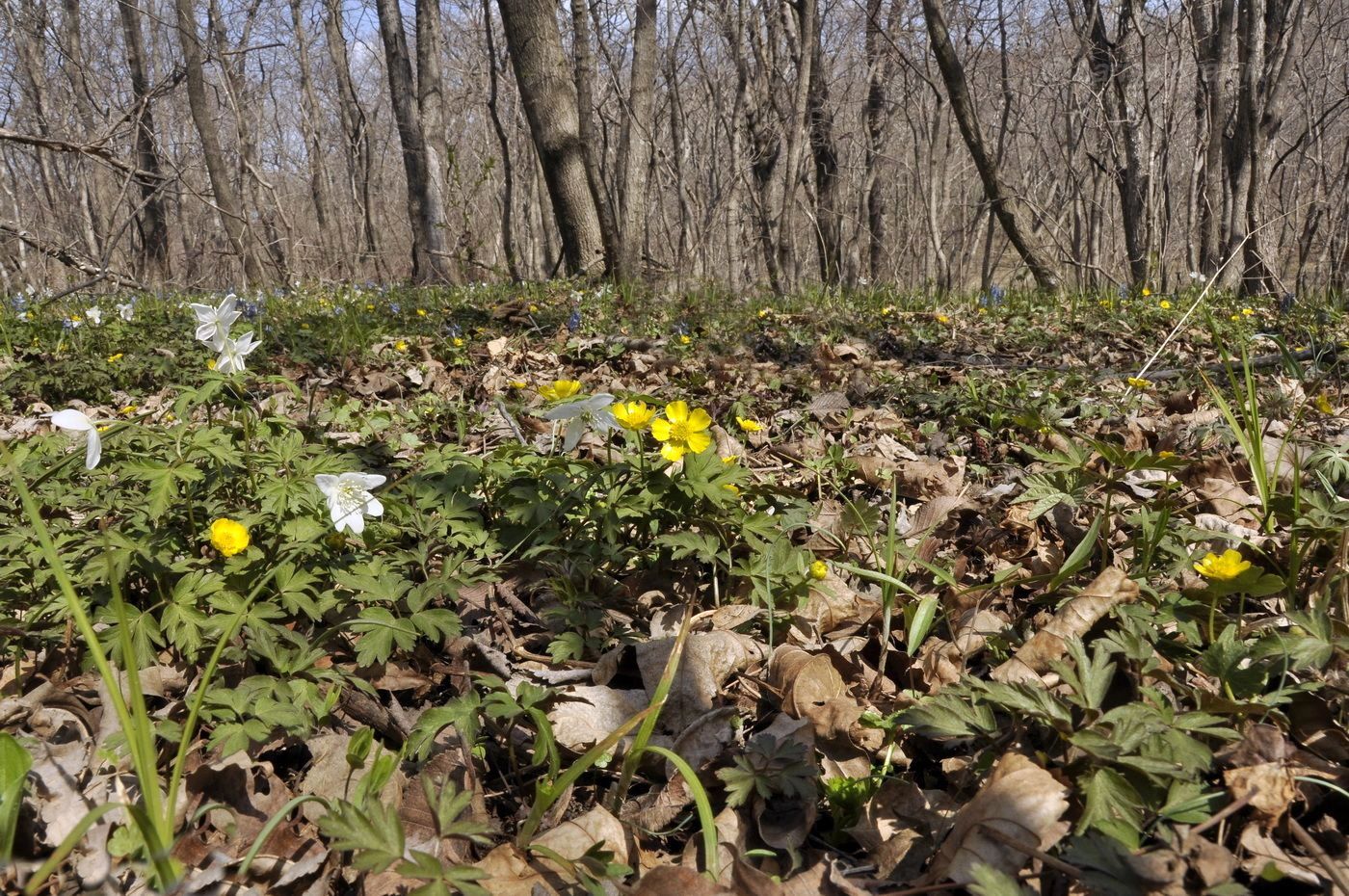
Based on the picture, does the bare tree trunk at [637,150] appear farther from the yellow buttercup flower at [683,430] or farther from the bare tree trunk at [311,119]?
the bare tree trunk at [311,119]

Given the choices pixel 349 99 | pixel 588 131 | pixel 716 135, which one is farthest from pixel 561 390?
pixel 349 99

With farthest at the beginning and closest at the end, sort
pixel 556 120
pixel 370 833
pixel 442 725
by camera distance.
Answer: pixel 556 120 < pixel 442 725 < pixel 370 833

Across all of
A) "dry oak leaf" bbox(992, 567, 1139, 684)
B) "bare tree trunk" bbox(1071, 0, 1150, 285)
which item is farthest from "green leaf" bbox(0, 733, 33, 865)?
"bare tree trunk" bbox(1071, 0, 1150, 285)

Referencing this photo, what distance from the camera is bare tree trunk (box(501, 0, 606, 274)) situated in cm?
710

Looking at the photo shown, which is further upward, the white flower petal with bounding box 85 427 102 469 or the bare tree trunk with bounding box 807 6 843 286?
the bare tree trunk with bounding box 807 6 843 286

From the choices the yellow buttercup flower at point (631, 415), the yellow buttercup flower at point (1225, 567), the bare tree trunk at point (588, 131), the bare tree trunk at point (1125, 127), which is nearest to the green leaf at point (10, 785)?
the yellow buttercup flower at point (631, 415)

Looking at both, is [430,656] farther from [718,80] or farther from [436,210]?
[718,80]

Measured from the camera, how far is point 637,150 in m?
8.61

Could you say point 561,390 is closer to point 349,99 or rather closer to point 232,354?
point 232,354

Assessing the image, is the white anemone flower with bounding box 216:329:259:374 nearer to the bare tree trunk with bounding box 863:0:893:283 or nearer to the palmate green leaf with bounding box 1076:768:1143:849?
Result: the palmate green leaf with bounding box 1076:768:1143:849

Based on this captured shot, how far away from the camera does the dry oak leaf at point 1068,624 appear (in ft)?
5.16

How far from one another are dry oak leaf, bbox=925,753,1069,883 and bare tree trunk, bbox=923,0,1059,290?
24.3ft

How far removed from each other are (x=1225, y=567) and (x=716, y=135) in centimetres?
1459

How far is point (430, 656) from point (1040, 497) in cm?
149
